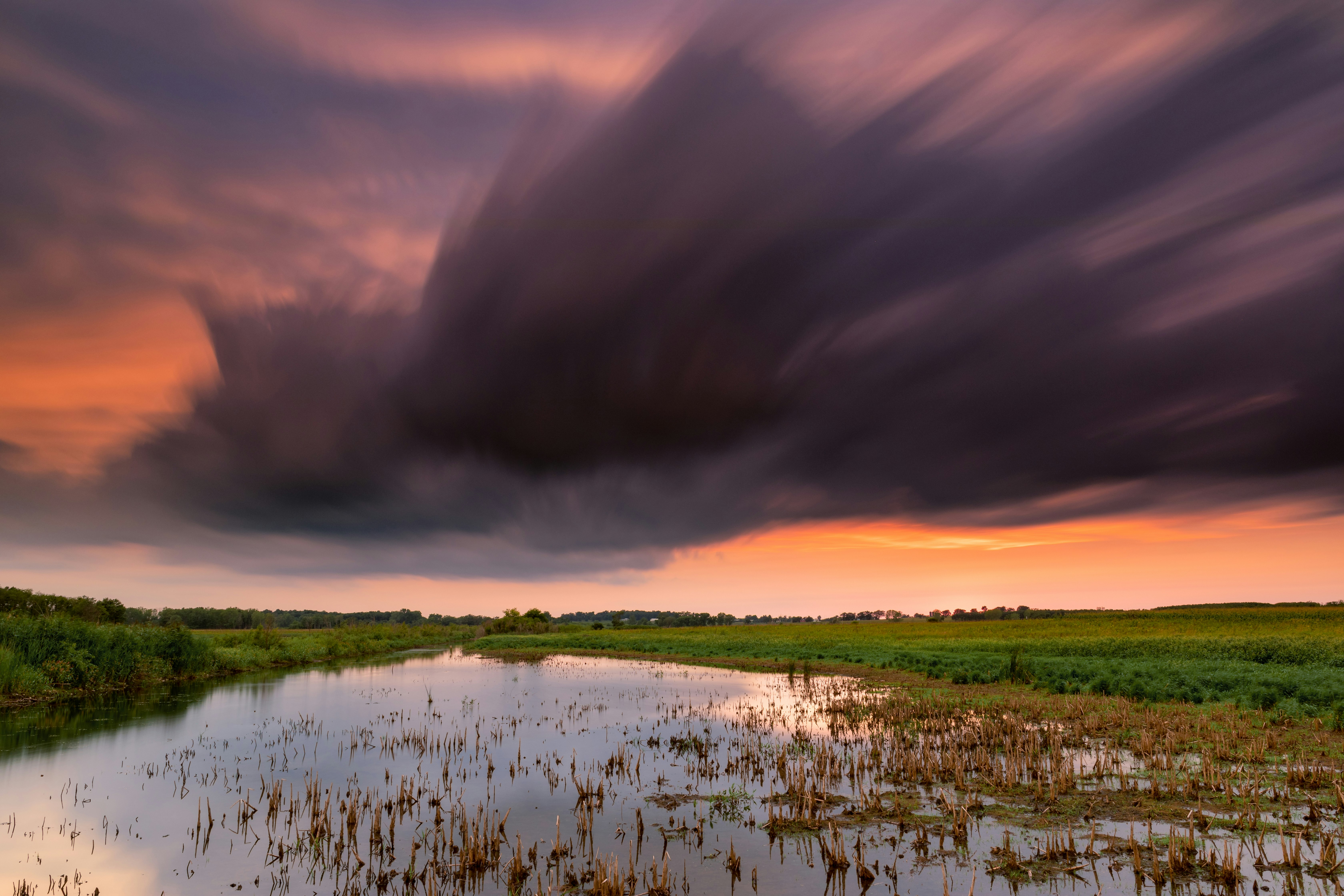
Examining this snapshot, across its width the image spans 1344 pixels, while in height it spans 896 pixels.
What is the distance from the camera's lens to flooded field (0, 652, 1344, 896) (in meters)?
10.8

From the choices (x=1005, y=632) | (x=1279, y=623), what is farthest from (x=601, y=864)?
(x=1279, y=623)

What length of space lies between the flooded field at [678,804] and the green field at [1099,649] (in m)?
6.33

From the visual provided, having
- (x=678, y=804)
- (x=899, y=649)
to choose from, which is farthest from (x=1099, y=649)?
(x=678, y=804)

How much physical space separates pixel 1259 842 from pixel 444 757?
20.3 m

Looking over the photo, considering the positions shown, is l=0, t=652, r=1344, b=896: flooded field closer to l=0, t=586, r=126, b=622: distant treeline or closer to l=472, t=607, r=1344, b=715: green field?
l=472, t=607, r=1344, b=715: green field

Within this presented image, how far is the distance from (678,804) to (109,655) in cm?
4362

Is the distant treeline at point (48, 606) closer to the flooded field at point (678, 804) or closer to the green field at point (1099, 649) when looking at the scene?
the flooded field at point (678, 804)

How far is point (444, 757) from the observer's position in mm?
20359

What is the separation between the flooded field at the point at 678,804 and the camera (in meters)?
10.8

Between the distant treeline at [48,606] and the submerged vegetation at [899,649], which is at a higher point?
the distant treeline at [48,606]

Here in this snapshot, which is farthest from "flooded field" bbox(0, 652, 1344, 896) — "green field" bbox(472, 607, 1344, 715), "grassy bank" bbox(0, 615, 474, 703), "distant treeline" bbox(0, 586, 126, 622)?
"distant treeline" bbox(0, 586, 126, 622)

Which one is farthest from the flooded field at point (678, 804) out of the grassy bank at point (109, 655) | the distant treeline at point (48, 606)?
the distant treeline at point (48, 606)

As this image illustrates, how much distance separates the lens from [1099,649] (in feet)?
213

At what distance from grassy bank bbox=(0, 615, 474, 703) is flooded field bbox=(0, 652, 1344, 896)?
6579mm
